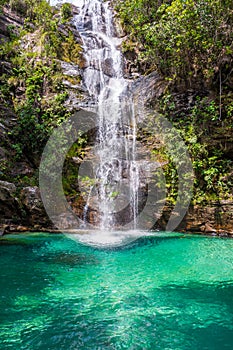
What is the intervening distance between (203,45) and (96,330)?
11226 mm

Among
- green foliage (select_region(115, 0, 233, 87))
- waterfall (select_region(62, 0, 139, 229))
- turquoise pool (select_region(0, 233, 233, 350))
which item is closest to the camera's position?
turquoise pool (select_region(0, 233, 233, 350))

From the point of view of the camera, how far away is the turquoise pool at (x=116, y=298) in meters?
3.40

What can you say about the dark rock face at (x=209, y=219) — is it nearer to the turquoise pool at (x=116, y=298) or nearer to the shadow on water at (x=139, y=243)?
the shadow on water at (x=139, y=243)

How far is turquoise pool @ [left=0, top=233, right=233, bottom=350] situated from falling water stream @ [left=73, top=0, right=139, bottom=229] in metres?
3.57

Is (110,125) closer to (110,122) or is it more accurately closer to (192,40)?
(110,122)

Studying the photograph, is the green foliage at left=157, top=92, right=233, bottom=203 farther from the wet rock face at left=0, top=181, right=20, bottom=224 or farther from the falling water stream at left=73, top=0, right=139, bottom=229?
the wet rock face at left=0, top=181, right=20, bottom=224

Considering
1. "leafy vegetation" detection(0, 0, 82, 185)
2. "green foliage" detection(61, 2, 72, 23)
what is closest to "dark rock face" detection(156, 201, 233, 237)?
"leafy vegetation" detection(0, 0, 82, 185)

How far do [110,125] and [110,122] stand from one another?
0.17 m

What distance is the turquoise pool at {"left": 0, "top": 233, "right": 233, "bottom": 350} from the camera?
134 inches

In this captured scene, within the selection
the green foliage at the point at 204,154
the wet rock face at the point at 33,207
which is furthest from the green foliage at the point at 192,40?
the wet rock face at the point at 33,207

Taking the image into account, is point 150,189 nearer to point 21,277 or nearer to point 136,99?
point 136,99

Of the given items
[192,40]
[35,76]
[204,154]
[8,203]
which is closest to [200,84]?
[192,40]

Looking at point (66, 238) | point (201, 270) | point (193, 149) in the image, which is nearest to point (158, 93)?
point (193, 149)

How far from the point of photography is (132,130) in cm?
1286
